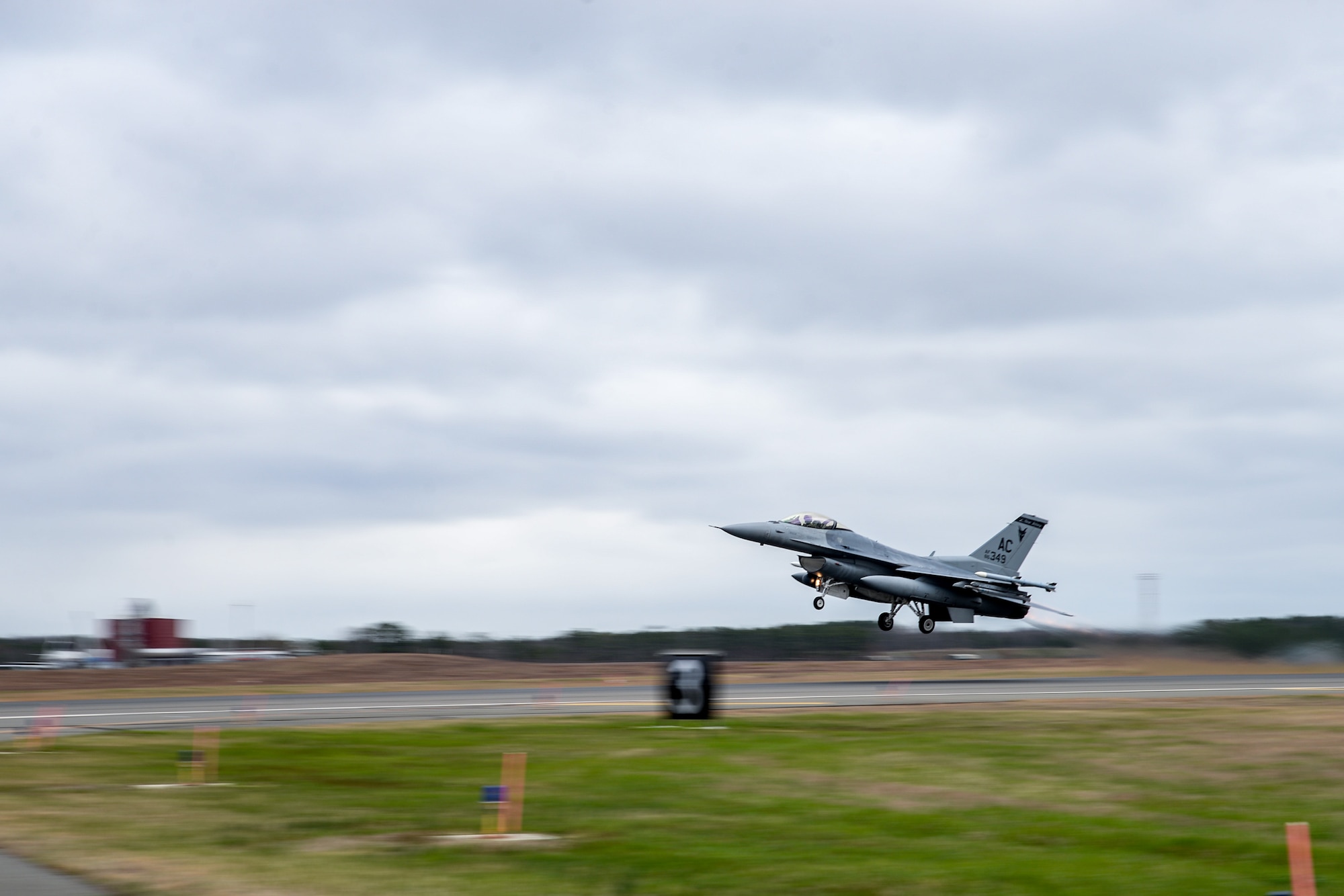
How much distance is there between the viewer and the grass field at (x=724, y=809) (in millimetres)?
11961

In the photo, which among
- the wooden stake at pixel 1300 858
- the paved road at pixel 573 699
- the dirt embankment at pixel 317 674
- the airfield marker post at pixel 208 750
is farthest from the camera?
the dirt embankment at pixel 317 674

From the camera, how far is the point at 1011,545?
64.9 metres

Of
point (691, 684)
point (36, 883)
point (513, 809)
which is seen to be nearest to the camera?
point (36, 883)

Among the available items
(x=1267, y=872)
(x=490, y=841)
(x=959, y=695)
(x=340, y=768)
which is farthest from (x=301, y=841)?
(x=959, y=695)

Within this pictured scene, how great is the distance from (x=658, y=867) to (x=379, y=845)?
2.94m

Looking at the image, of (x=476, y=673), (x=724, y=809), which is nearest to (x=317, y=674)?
(x=476, y=673)

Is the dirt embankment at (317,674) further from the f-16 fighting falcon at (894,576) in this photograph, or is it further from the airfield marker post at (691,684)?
the airfield marker post at (691,684)

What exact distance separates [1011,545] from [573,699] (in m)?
31.7

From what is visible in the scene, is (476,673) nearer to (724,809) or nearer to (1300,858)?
(724,809)

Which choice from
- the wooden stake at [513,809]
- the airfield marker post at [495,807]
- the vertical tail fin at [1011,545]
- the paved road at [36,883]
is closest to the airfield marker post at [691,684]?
the wooden stake at [513,809]

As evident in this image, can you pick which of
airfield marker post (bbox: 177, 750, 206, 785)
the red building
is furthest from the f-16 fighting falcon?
the red building

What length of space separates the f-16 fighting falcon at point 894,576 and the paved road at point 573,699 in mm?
7492

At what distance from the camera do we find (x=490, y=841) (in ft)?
44.7

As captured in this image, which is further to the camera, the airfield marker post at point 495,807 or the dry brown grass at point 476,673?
the dry brown grass at point 476,673
